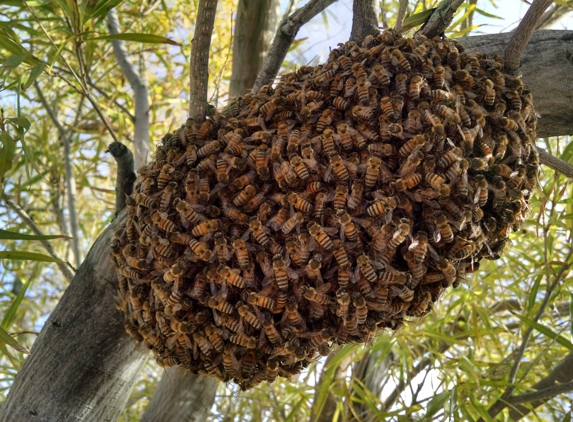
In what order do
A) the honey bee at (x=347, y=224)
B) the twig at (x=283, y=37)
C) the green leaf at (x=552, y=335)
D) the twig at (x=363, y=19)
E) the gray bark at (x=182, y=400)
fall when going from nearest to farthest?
the honey bee at (x=347, y=224) → the twig at (x=363, y=19) → the twig at (x=283, y=37) → the green leaf at (x=552, y=335) → the gray bark at (x=182, y=400)

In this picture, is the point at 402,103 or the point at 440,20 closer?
the point at 402,103

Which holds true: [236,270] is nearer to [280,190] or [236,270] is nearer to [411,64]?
[280,190]

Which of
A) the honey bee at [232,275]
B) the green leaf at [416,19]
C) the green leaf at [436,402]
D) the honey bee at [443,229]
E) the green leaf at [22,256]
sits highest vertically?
the green leaf at [416,19]

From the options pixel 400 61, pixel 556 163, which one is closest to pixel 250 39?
pixel 400 61

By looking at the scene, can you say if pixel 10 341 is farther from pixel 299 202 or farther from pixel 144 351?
pixel 299 202

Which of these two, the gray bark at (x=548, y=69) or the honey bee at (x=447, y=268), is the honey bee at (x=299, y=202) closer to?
the honey bee at (x=447, y=268)

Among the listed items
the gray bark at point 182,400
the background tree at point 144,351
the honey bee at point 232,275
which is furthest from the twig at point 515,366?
the honey bee at point 232,275

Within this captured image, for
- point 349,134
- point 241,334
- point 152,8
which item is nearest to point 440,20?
point 349,134
